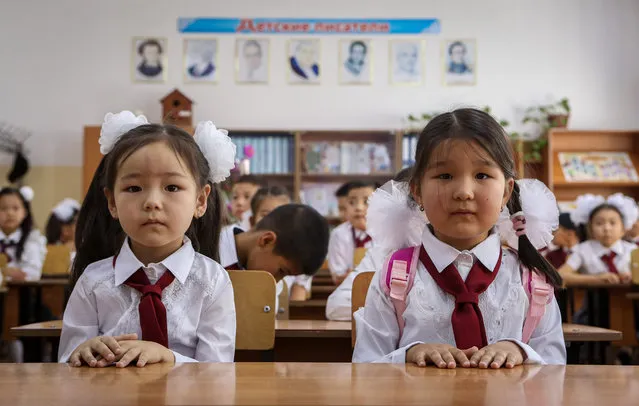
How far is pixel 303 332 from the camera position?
2186mm

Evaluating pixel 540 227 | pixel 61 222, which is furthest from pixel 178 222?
pixel 61 222

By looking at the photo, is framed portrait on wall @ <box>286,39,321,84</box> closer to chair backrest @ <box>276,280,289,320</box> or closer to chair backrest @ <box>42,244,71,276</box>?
chair backrest @ <box>42,244,71,276</box>

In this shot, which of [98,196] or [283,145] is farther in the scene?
[283,145]

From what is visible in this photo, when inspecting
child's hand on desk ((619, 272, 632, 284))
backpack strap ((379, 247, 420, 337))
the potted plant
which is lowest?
child's hand on desk ((619, 272, 632, 284))

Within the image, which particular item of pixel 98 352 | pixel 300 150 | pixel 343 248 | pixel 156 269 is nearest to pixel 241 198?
pixel 343 248

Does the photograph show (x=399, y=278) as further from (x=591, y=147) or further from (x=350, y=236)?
(x=591, y=147)

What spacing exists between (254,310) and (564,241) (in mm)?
4746

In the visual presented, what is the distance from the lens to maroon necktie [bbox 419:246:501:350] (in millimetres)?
1386

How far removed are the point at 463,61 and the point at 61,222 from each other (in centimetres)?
412

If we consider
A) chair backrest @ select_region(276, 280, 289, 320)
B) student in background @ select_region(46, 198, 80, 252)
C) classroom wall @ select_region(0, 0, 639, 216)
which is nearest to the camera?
chair backrest @ select_region(276, 280, 289, 320)

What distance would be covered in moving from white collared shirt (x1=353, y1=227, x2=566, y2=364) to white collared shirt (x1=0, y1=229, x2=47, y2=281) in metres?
4.74

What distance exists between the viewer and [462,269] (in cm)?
150

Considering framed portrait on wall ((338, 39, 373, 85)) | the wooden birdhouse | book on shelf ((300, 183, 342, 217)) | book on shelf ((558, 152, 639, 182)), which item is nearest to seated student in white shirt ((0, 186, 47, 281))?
the wooden birdhouse

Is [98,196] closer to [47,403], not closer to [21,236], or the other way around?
[47,403]
